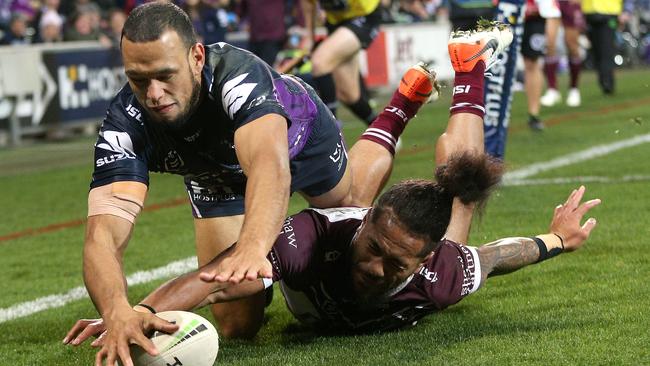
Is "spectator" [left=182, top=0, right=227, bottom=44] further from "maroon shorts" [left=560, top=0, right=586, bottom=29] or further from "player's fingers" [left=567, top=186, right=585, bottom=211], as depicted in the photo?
"player's fingers" [left=567, top=186, right=585, bottom=211]

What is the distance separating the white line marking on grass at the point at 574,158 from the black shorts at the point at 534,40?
4.93ft

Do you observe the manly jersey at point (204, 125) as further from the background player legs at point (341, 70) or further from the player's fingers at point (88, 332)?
the background player legs at point (341, 70)

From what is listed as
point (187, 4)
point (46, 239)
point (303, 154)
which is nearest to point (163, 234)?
point (46, 239)

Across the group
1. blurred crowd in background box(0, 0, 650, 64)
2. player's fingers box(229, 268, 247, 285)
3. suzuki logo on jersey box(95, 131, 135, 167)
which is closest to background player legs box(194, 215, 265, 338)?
suzuki logo on jersey box(95, 131, 135, 167)

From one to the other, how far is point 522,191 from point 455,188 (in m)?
4.29

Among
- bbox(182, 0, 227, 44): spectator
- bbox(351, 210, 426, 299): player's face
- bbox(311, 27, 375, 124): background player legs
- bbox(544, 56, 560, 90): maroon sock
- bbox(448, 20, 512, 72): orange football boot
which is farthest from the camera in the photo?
bbox(182, 0, 227, 44): spectator

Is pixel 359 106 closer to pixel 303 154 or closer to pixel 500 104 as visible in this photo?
pixel 500 104

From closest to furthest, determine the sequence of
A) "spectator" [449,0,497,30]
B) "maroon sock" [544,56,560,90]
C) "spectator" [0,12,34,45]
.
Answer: "spectator" [449,0,497,30] → "maroon sock" [544,56,560,90] → "spectator" [0,12,34,45]

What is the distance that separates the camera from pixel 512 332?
182 inches

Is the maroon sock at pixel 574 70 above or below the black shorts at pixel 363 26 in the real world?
below

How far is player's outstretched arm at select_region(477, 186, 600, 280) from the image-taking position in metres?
4.97

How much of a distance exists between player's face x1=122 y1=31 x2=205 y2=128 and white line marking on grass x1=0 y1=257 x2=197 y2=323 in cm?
192


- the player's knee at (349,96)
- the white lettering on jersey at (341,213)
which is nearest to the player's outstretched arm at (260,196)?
the white lettering on jersey at (341,213)

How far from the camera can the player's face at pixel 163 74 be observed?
13.4ft
